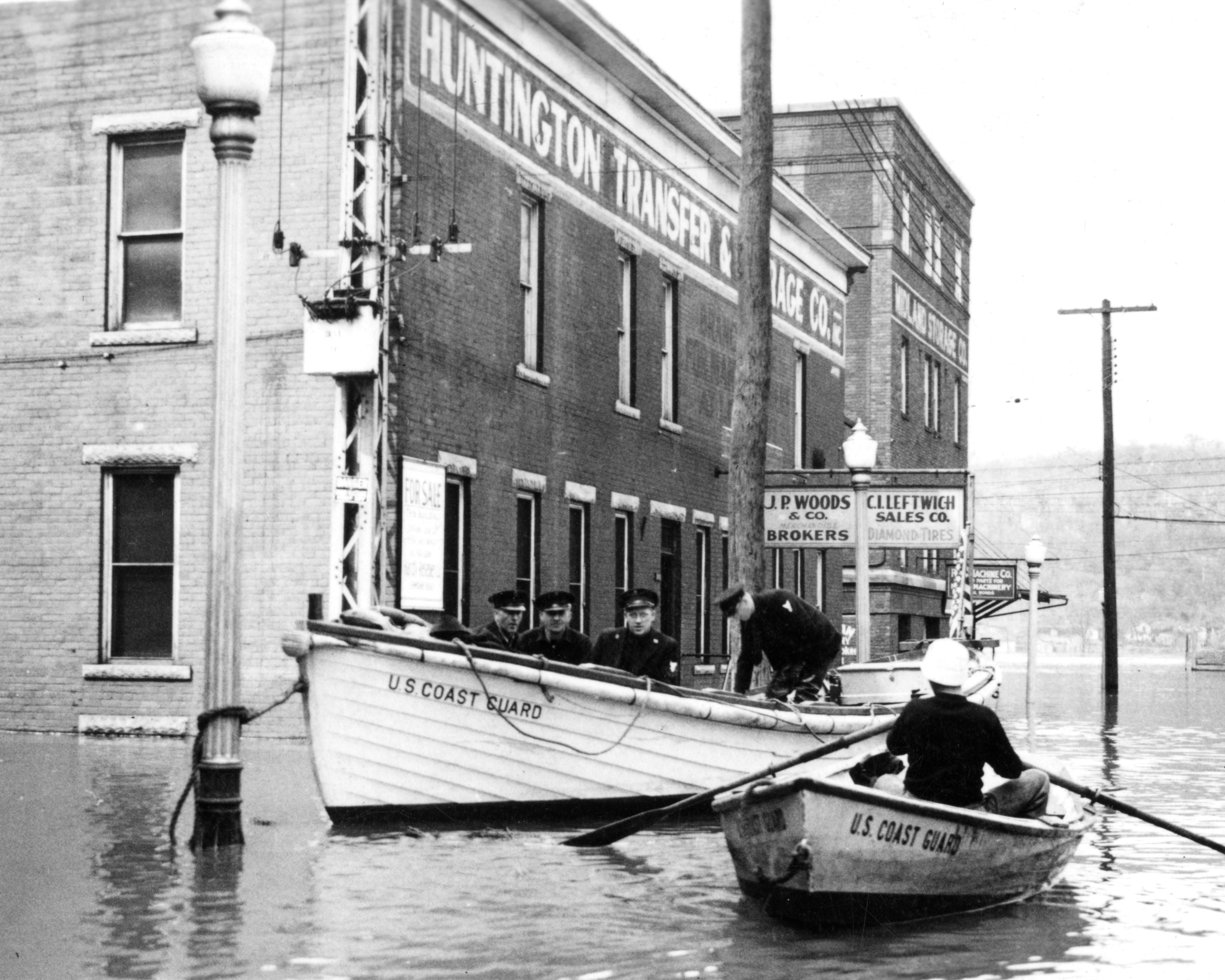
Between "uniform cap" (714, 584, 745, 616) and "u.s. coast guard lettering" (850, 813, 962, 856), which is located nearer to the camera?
"u.s. coast guard lettering" (850, 813, 962, 856)

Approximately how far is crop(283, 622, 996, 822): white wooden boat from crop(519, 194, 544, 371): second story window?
10.5 metres

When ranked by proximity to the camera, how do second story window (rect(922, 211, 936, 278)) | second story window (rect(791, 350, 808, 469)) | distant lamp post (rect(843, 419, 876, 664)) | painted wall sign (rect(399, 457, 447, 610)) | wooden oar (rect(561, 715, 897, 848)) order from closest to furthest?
wooden oar (rect(561, 715, 897, 848)) < painted wall sign (rect(399, 457, 447, 610)) < distant lamp post (rect(843, 419, 876, 664)) < second story window (rect(791, 350, 808, 469)) < second story window (rect(922, 211, 936, 278))

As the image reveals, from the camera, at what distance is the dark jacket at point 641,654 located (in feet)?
50.9

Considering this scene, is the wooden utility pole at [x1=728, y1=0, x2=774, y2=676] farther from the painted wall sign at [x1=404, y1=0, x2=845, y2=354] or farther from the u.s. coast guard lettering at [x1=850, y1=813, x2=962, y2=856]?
the u.s. coast guard lettering at [x1=850, y1=813, x2=962, y2=856]

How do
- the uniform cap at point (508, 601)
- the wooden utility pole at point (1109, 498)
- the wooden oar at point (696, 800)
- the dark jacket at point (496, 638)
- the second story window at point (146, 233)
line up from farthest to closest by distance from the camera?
the wooden utility pole at point (1109, 498)
the second story window at point (146, 233)
the uniform cap at point (508, 601)
the dark jacket at point (496, 638)
the wooden oar at point (696, 800)

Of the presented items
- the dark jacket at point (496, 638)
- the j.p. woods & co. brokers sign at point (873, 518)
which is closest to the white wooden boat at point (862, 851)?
the dark jacket at point (496, 638)

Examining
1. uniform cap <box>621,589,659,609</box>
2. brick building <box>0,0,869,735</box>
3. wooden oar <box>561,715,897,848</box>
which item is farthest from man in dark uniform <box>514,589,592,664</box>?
brick building <box>0,0,869,735</box>

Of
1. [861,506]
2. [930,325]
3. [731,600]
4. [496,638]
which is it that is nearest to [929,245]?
[930,325]

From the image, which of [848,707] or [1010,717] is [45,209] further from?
[1010,717]

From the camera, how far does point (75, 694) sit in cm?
2056

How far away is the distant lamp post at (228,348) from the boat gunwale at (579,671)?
5.01 feet

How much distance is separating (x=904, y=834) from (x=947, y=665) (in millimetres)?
900

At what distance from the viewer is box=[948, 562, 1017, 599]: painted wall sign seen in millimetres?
51844

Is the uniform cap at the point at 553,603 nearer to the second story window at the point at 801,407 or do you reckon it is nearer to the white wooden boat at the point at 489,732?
the white wooden boat at the point at 489,732
